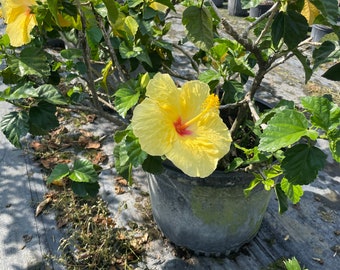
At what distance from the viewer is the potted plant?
1.10m

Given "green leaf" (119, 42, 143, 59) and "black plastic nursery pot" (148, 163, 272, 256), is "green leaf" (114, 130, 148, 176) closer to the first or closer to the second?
"black plastic nursery pot" (148, 163, 272, 256)

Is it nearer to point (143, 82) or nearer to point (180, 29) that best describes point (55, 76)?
point (143, 82)

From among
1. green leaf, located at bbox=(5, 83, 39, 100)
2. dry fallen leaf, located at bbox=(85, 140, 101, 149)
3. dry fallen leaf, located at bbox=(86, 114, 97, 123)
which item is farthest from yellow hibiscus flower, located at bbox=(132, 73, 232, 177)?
dry fallen leaf, located at bbox=(86, 114, 97, 123)

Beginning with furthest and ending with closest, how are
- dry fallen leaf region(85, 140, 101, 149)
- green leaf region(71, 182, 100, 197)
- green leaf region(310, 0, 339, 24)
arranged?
dry fallen leaf region(85, 140, 101, 149) < green leaf region(71, 182, 100, 197) < green leaf region(310, 0, 339, 24)

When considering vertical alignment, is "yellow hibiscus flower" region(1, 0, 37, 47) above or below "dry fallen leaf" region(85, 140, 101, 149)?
above

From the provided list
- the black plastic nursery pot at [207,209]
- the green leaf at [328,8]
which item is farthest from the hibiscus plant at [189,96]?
the black plastic nursery pot at [207,209]

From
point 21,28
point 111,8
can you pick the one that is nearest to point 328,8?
point 111,8

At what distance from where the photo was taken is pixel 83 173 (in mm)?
1655

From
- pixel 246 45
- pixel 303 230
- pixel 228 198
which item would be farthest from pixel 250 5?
pixel 303 230

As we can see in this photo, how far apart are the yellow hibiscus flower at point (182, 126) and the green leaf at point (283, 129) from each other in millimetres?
144

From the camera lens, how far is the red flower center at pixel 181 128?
3.85ft

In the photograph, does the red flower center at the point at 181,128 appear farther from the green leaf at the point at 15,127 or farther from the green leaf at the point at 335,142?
the green leaf at the point at 15,127

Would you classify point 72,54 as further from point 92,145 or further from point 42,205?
point 92,145

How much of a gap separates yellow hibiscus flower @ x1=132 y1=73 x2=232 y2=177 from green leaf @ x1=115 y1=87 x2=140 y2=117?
193mm
